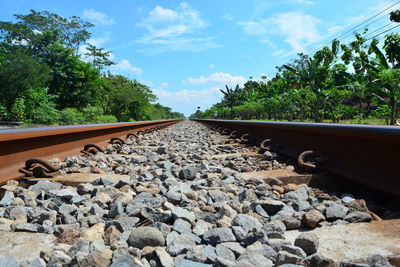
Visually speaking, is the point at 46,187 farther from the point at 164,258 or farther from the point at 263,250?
the point at 263,250

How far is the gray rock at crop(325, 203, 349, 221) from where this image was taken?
1.48m

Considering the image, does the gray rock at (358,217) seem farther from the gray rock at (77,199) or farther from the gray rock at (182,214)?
the gray rock at (77,199)

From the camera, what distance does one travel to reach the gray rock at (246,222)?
1368 mm

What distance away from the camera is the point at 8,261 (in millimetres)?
999

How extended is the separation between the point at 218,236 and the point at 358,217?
688mm

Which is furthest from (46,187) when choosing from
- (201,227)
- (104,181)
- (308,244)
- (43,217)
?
(308,244)

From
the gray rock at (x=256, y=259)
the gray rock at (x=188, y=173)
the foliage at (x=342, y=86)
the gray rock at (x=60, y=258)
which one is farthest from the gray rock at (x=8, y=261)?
the foliage at (x=342, y=86)

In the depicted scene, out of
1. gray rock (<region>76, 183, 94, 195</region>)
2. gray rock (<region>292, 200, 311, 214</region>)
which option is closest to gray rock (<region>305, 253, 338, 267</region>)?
gray rock (<region>292, 200, 311, 214</region>)

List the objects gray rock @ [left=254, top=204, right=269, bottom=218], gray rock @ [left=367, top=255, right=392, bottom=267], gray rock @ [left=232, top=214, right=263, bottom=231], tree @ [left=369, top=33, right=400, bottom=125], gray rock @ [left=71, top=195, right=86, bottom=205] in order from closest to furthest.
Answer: gray rock @ [left=367, top=255, right=392, bottom=267], gray rock @ [left=232, top=214, right=263, bottom=231], gray rock @ [left=254, top=204, right=269, bottom=218], gray rock @ [left=71, top=195, right=86, bottom=205], tree @ [left=369, top=33, right=400, bottom=125]

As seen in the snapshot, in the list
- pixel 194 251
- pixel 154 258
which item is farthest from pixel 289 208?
pixel 154 258

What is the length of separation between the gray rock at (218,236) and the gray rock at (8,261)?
671 millimetres

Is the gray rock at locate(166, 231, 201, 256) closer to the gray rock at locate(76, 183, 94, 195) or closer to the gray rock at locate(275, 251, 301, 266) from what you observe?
the gray rock at locate(275, 251, 301, 266)

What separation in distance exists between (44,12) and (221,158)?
4048 centimetres

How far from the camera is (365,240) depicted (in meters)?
1.18
